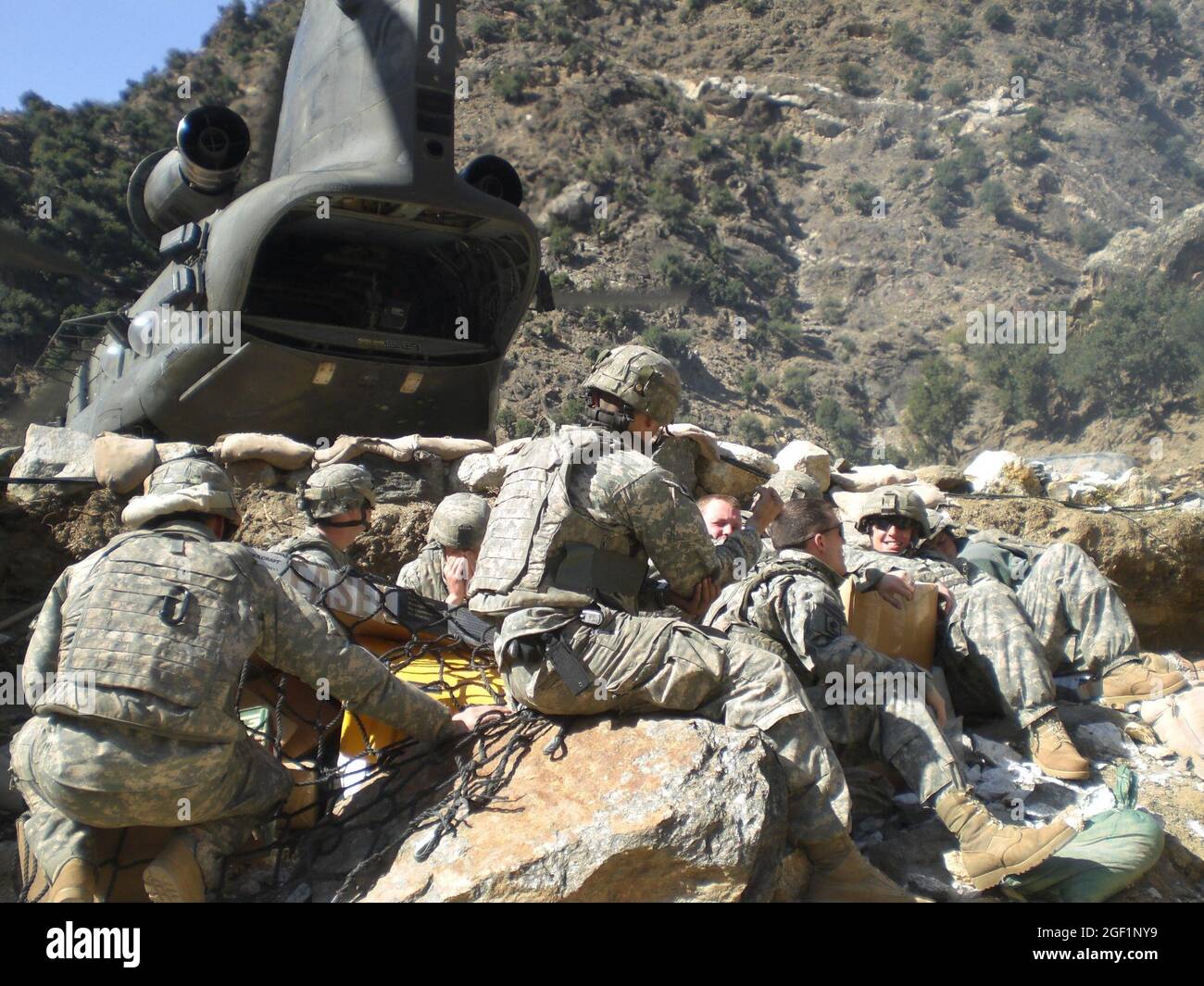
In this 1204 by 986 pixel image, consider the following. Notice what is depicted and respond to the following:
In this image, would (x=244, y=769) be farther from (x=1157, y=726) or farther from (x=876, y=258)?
(x=876, y=258)

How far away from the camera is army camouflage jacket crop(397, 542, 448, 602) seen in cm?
496

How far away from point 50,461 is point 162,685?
299 cm

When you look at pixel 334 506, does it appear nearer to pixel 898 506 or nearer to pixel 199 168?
pixel 898 506

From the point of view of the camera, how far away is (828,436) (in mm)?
33156

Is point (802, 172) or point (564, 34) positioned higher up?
point (564, 34)

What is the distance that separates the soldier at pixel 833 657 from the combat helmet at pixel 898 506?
3.48 ft

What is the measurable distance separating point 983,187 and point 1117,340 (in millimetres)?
13066

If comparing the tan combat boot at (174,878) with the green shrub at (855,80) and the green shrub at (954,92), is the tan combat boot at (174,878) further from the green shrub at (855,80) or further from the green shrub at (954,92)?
the green shrub at (954,92)

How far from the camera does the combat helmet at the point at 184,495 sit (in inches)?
120

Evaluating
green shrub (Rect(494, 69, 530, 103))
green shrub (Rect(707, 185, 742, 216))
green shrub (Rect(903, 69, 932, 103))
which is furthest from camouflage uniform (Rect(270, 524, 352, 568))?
green shrub (Rect(903, 69, 932, 103))

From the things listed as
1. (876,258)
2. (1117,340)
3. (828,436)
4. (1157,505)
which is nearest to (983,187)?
(876,258)

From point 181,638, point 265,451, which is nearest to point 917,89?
point 265,451

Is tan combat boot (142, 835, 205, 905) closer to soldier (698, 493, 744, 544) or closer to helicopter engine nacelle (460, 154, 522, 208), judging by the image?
soldier (698, 493, 744, 544)

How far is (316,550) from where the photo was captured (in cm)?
416
